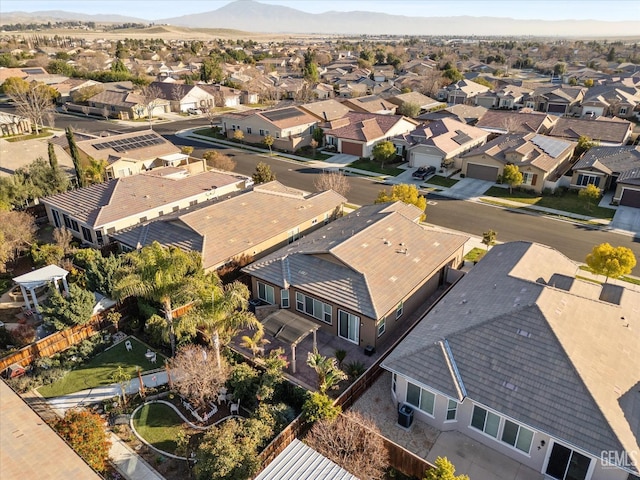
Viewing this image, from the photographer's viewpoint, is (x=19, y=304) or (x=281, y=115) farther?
(x=281, y=115)

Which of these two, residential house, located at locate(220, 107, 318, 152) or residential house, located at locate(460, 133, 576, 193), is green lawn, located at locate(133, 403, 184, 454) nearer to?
residential house, located at locate(460, 133, 576, 193)

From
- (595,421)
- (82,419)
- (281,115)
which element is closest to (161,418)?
(82,419)

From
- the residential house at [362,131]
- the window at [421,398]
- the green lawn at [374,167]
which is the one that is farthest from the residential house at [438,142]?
the window at [421,398]

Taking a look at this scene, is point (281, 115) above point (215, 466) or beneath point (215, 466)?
above

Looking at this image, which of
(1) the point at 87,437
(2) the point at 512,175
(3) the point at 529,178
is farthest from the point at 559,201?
(1) the point at 87,437

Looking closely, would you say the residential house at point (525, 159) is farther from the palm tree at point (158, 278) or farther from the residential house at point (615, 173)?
the palm tree at point (158, 278)

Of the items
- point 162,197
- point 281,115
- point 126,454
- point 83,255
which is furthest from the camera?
point 281,115

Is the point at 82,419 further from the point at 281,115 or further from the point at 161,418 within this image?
the point at 281,115

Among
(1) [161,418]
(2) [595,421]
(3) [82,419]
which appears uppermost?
(2) [595,421]
